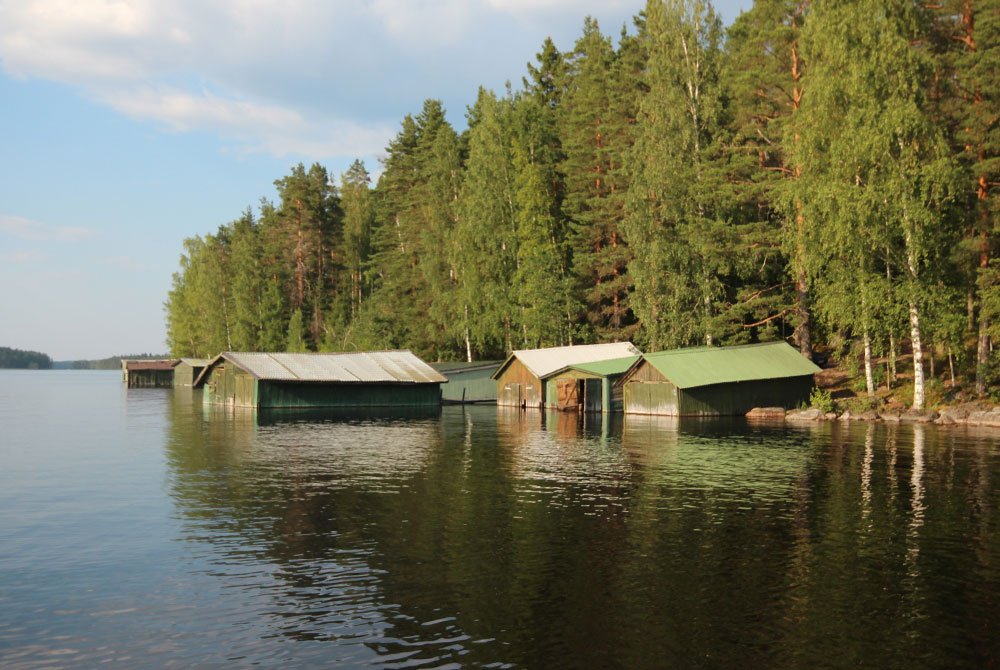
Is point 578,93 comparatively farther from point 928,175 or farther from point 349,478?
point 349,478

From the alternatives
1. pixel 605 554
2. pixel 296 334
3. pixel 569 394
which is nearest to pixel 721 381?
pixel 569 394

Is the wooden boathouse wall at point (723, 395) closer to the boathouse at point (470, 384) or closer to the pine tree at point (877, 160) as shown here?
the pine tree at point (877, 160)

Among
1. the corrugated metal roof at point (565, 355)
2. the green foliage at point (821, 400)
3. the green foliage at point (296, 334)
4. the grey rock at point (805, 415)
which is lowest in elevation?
the grey rock at point (805, 415)

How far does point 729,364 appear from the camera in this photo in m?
56.2

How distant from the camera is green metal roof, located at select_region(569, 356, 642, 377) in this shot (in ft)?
202

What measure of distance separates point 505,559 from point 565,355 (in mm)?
52145

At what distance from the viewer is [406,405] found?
70.6 metres

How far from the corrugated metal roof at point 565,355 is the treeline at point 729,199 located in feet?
9.46

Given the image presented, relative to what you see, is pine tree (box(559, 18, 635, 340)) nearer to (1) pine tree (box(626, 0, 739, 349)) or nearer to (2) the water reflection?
(1) pine tree (box(626, 0, 739, 349))

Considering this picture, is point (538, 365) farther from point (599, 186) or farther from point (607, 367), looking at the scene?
point (599, 186)

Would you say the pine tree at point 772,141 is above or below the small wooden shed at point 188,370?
above

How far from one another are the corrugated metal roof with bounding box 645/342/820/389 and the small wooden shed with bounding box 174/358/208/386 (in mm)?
76330

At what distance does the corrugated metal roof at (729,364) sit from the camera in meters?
54.6

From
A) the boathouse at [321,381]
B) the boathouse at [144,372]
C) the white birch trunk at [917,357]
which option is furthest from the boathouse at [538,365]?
the boathouse at [144,372]
